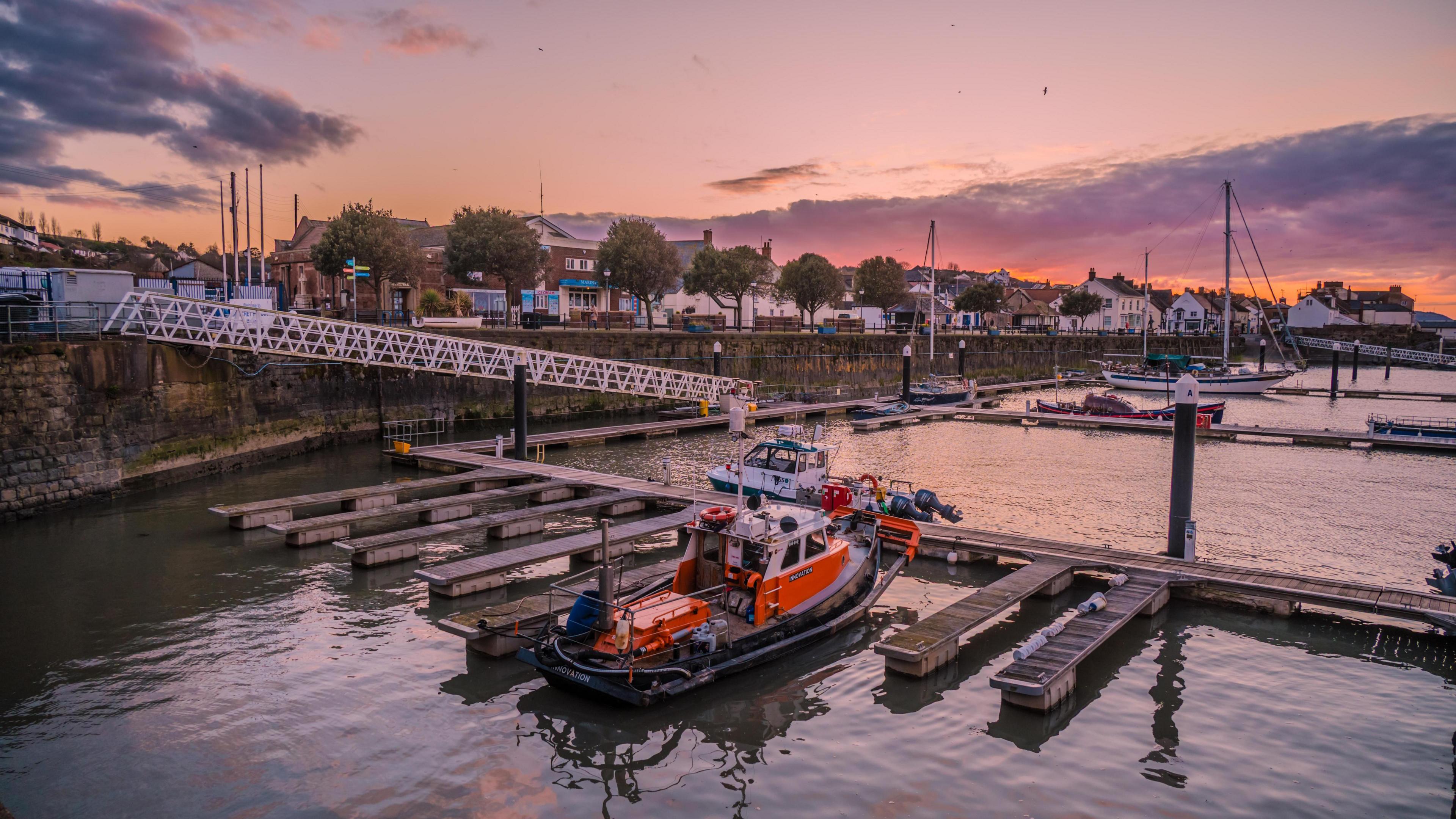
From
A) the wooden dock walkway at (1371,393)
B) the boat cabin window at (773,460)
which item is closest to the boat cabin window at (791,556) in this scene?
the boat cabin window at (773,460)

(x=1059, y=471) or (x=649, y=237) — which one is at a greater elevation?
(x=649, y=237)

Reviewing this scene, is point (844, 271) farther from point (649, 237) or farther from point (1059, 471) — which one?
point (1059, 471)

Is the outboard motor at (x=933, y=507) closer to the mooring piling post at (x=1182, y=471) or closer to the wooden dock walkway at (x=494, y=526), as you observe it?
the mooring piling post at (x=1182, y=471)

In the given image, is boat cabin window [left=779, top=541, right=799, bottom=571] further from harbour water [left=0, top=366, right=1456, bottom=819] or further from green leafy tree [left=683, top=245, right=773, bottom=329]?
green leafy tree [left=683, top=245, right=773, bottom=329]

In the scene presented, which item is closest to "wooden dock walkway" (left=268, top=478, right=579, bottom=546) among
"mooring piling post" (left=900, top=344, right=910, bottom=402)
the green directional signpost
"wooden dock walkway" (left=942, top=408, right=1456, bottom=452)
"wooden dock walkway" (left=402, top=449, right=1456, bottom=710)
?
"wooden dock walkway" (left=402, top=449, right=1456, bottom=710)

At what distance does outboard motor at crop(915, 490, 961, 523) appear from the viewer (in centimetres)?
2305

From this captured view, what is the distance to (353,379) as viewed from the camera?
4016 cm

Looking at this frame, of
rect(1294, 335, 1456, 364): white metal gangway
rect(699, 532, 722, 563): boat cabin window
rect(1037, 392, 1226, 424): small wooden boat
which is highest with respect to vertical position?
rect(1294, 335, 1456, 364): white metal gangway

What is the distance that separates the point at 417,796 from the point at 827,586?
823 cm

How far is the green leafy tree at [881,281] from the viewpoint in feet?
340

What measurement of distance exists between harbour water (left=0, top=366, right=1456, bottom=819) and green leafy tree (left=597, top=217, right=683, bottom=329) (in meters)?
51.4

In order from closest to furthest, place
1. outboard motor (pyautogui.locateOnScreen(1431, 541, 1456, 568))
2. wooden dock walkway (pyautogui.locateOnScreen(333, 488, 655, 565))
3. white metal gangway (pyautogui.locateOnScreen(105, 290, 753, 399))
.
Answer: outboard motor (pyautogui.locateOnScreen(1431, 541, 1456, 568))
wooden dock walkway (pyautogui.locateOnScreen(333, 488, 655, 565))
white metal gangway (pyautogui.locateOnScreen(105, 290, 753, 399))

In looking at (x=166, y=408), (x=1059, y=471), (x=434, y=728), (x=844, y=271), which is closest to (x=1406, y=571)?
(x=1059, y=471)

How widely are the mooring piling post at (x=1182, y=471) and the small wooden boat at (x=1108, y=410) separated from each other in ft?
97.9
